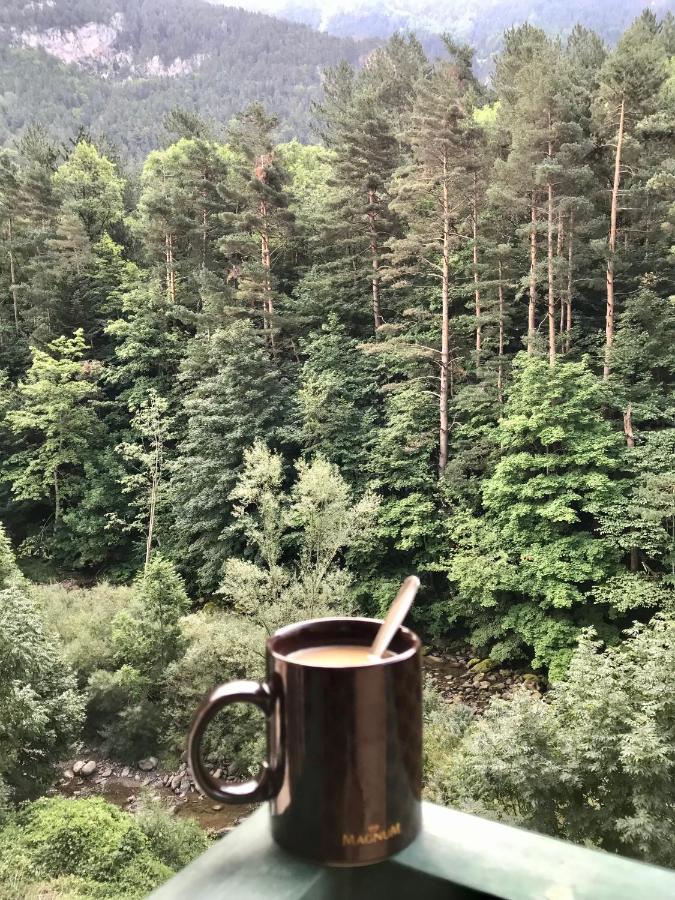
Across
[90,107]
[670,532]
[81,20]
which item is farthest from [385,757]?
[81,20]

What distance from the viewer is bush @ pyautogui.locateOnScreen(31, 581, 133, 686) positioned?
878cm

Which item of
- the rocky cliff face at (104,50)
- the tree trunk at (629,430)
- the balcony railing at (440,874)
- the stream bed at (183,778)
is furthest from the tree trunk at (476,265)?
the rocky cliff face at (104,50)

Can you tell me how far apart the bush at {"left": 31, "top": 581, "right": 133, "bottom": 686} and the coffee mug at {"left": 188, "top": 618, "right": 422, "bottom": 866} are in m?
9.06

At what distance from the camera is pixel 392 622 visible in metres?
0.62

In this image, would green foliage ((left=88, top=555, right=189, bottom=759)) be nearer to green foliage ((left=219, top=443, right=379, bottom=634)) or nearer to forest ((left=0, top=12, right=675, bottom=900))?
forest ((left=0, top=12, right=675, bottom=900))

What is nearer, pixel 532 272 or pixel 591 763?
pixel 591 763

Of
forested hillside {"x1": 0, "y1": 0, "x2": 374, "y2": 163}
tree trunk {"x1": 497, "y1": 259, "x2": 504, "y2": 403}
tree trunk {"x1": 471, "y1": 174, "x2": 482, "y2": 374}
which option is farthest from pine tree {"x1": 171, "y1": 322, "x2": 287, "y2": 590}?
forested hillside {"x1": 0, "y1": 0, "x2": 374, "y2": 163}

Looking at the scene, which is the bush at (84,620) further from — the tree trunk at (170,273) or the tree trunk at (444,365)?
the tree trunk at (170,273)

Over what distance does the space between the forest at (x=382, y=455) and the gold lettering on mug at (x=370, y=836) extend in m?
4.62

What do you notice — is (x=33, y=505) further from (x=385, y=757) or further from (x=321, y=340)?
(x=385, y=757)

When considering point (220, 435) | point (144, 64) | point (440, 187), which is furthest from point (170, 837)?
point (144, 64)

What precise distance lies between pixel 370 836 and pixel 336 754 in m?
0.08

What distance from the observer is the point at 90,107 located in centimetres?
5334

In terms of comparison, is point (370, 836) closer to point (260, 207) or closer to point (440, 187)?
point (440, 187)
